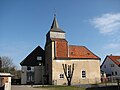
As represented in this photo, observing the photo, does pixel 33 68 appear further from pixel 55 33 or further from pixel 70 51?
pixel 55 33

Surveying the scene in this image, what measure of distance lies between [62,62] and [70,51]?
394 centimetres

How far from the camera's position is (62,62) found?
46344 mm

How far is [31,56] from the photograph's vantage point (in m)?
51.9

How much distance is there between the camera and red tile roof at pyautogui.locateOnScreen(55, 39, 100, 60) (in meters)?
46.7

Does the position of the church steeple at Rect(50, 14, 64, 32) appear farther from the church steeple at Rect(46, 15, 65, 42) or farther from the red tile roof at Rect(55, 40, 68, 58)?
the red tile roof at Rect(55, 40, 68, 58)

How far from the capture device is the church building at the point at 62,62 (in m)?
46.0

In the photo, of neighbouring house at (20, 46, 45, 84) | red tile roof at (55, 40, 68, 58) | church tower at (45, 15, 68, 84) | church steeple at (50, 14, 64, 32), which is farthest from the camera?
neighbouring house at (20, 46, 45, 84)

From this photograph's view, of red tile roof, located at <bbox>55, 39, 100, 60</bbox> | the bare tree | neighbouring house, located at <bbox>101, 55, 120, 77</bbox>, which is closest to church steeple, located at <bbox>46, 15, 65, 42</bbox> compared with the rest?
red tile roof, located at <bbox>55, 39, 100, 60</bbox>

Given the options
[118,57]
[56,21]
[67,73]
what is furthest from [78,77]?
[118,57]

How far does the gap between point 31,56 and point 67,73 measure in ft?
35.0

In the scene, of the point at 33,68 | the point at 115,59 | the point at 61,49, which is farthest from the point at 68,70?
the point at 115,59

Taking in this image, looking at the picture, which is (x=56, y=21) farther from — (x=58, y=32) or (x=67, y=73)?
(x=67, y=73)

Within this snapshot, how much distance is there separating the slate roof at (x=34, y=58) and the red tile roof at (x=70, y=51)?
7.26 metres

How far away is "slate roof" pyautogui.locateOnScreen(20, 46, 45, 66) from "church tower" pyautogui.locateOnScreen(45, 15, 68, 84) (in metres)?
2.60
